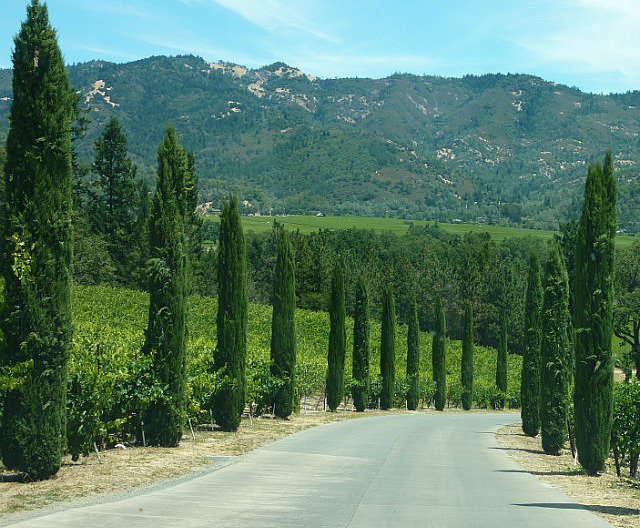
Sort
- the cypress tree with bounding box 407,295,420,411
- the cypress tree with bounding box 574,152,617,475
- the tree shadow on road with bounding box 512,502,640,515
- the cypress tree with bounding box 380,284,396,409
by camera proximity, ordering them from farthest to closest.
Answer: the cypress tree with bounding box 407,295,420,411
the cypress tree with bounding box 380,284,396,409
the cypress tree with bounding box 574,152,617,475
the tree shadow on road with bounding box 512,502,640,515

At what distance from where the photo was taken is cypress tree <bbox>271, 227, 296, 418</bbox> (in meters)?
23.8

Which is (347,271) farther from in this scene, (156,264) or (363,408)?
(156,264)

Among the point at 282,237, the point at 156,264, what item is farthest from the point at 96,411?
the point at 282,237

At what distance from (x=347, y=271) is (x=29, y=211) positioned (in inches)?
2965

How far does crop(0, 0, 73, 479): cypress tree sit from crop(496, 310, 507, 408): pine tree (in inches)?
1670

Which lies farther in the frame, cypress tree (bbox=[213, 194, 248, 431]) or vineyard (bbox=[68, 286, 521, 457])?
cypress tree (bbox=[213, 194, 248, 431])

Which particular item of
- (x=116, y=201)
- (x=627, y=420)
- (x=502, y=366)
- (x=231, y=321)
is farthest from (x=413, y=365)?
(x=116, y=201)

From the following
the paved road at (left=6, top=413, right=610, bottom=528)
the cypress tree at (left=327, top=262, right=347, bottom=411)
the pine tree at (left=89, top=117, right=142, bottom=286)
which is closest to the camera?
the paved road at (left=6, top=413, right=610, bottom=528)

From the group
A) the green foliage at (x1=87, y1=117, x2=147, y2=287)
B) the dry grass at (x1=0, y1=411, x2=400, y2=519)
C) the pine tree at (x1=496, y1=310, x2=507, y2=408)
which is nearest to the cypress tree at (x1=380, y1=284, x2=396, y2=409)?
the pine tree at (x1=496, y1=310, x2=507, y2=408)

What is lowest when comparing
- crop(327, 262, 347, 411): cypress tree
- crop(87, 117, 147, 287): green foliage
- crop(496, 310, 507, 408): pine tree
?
crop(496, 310, 507, 408): pine tree

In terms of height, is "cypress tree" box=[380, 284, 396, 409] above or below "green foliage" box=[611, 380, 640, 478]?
below

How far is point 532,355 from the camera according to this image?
25.0 metres

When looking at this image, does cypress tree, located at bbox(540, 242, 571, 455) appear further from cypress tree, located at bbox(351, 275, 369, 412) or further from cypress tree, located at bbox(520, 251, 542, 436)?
cypress tree, located at bbox(351, 275, 369, 412)

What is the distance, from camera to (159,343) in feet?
46.7
